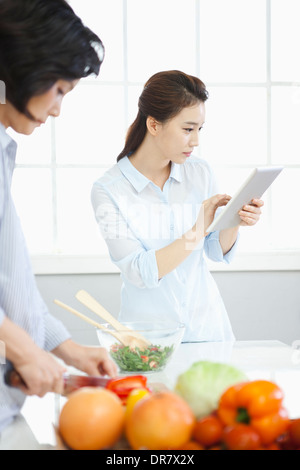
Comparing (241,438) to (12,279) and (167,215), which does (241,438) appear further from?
(167,215)

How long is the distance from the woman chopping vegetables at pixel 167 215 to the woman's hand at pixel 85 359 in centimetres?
65

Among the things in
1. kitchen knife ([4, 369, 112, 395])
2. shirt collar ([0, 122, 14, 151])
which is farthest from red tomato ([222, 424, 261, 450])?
shirt collar ([0, 122, 14, 151])

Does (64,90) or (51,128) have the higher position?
(64,90)

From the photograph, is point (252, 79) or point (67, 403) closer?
point (67, 403)

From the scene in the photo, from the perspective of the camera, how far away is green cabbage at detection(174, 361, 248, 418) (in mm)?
591

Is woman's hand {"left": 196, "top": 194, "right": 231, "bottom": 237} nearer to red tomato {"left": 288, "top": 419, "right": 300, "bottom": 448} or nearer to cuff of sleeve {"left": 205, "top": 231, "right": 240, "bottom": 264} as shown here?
cuff of sleeve {"left": 205, "top": 231, "right": 240, "bottom": 264}

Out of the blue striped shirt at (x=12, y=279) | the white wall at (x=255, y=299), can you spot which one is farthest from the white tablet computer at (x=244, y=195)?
the white wall at (x=255, y=299)

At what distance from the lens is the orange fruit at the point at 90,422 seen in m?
0.58

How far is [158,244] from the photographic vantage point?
5.54 feet

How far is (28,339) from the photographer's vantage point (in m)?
0.71

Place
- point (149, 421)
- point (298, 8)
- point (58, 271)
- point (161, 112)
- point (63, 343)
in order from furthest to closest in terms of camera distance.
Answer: point (298, 8) < point (58, 271) < point (161, 112) < point (63, 343) < point (149, 421)

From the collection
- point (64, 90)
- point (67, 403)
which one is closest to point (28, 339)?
point (67, 403)

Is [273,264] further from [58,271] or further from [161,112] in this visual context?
[161,112]

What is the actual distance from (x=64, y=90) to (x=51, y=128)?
1.96 meters
